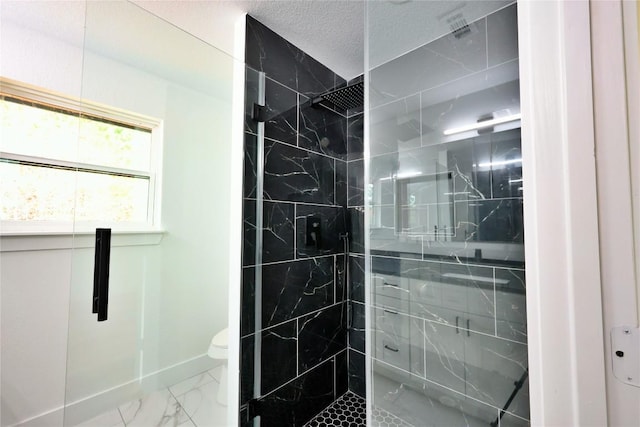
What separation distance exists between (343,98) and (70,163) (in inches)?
67.2

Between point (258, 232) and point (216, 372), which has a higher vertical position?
point (258, 232)

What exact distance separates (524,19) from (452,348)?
39.6 inches

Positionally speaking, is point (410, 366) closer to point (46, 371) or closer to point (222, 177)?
point (222, 177)

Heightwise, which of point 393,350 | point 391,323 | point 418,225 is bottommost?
point 393,350

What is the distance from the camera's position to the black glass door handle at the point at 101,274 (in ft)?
3.22

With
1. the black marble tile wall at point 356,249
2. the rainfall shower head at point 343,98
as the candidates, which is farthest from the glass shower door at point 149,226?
the black marble tile wall at point 356,249

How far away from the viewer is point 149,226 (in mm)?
1112

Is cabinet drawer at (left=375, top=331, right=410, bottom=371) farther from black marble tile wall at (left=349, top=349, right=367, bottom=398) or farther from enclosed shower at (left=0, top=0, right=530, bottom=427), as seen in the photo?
black marble tile wall at (left=349, top=349, right=367, bottom=398)

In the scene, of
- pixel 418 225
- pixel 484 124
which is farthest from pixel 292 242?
pixel 484 124

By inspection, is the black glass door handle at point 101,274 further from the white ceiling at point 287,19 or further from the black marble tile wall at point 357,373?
the black marble tile wall at point 357,373

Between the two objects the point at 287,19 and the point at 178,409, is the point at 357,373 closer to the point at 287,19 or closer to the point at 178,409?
the point at 178,409

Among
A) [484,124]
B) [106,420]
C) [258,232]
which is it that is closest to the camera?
[484,124]

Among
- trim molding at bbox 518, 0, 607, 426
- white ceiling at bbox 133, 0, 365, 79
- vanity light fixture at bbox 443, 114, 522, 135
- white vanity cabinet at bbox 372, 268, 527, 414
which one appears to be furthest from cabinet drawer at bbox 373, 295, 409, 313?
white ceiling at bbox 133, 0, 365, 79

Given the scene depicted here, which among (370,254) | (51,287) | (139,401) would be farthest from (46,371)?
(370,254)
